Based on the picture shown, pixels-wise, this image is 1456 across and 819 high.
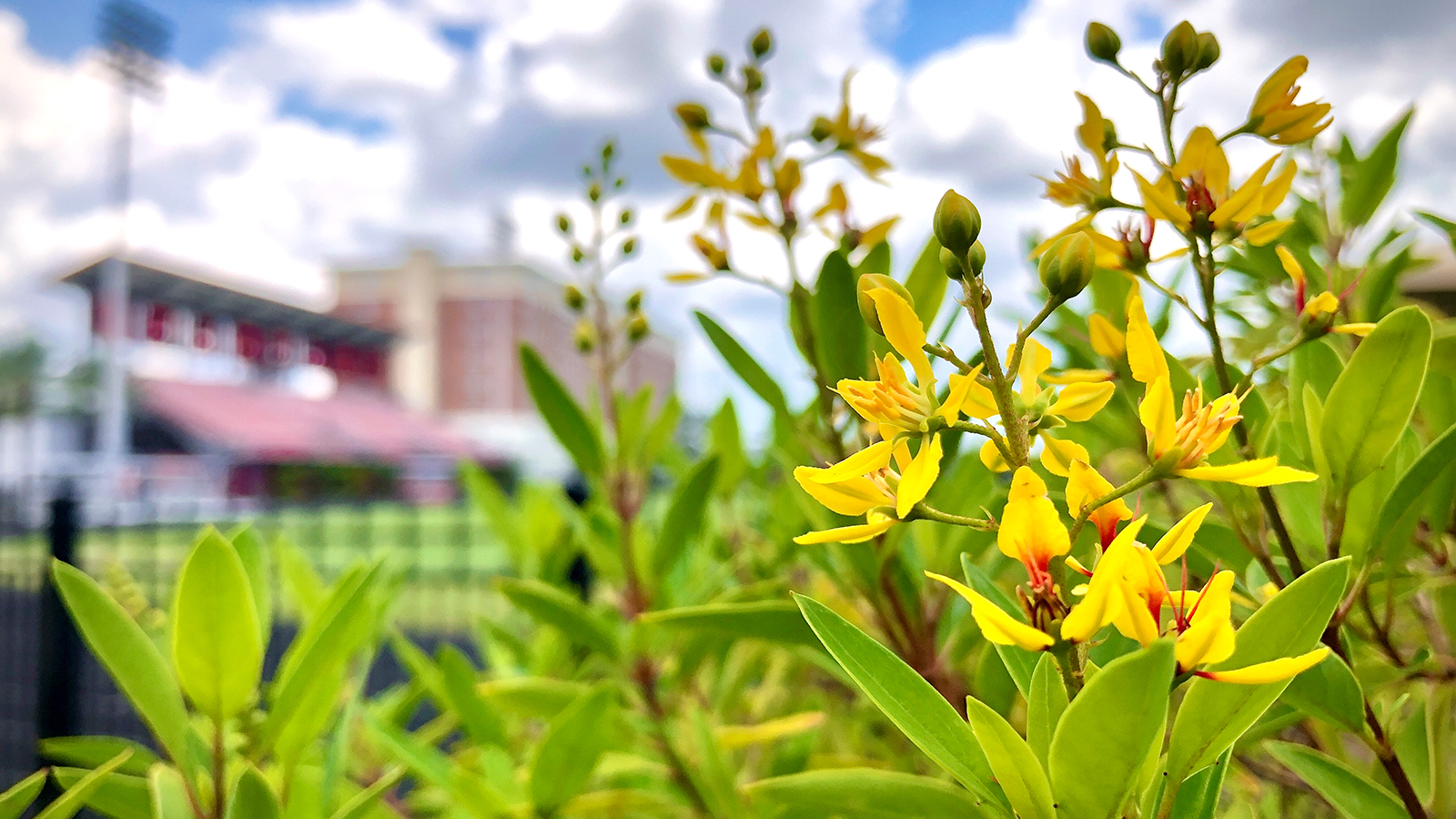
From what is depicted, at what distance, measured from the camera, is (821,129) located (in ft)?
1.94

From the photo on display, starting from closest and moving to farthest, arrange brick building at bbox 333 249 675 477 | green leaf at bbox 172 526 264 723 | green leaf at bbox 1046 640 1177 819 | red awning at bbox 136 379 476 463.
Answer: green leaf at bbox 1046 640 1177 819 < green leaf at bbox 172 526 264 723 < red awning at bbox 136 379 476 463 < brick building at bbox 333 249 675 477

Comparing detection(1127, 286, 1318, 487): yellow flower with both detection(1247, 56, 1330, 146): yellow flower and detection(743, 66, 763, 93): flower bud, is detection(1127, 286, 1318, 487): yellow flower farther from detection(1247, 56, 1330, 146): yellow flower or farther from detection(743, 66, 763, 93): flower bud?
detection(743, 66, 763, 93): flower bud

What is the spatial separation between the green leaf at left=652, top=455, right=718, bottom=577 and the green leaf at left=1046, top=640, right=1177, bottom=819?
0.38 m

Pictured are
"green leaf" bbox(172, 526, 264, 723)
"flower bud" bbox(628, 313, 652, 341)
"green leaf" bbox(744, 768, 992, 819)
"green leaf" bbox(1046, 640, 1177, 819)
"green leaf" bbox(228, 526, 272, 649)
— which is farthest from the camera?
"flower bud" bbox(628, 313, 652, 341)

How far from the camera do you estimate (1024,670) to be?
31 centimetres

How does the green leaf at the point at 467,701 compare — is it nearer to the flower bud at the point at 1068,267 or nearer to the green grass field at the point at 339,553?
the flower bud at the point at 1068,267

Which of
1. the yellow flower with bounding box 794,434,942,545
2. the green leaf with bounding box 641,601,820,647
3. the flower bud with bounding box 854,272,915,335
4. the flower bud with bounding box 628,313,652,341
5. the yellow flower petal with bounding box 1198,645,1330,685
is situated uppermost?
the flower bud with bounding box 628,313,652,341

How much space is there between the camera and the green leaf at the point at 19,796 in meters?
0.39

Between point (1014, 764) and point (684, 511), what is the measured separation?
16.1 inches

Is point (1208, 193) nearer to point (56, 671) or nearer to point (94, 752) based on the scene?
point (94, 752)

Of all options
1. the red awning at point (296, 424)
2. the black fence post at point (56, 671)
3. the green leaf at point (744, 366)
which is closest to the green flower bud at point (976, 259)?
the green leaf at point (744, 366)

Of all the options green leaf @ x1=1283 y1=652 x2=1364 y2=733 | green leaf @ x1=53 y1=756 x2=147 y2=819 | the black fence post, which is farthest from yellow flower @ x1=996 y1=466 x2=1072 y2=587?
the black fence post

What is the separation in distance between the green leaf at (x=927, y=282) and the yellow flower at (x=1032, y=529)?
0.23 m

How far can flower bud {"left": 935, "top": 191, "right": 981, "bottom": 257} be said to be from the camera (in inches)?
10.4
